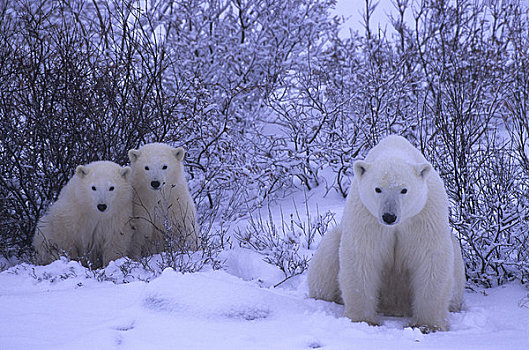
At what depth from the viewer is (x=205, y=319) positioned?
119 inches

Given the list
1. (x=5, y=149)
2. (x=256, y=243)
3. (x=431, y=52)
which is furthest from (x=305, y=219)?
(x=431, y=52)

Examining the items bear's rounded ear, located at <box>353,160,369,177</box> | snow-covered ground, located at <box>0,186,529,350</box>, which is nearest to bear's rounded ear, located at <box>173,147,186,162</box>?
snow-covered ground, located at <box>0,186,529,350</box>

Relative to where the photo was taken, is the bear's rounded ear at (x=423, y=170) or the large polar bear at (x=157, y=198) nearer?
the bear's rounded ear at (x=423, y=170)

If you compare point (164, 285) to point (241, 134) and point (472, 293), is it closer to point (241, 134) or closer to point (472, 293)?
point (472, 293)

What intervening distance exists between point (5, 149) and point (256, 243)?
2727 mm

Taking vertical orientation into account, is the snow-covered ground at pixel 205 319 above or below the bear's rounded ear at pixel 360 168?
below

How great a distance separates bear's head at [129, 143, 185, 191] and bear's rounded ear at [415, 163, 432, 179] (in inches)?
103

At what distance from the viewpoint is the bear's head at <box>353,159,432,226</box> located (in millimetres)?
2873

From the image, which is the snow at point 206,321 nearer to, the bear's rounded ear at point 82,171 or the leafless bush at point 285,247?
the leafless bush at point 285,247

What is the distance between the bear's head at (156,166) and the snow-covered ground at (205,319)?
1299 millimetres

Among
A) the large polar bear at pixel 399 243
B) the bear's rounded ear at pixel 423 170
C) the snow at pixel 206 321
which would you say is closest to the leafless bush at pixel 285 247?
the snow at pixel 206 321

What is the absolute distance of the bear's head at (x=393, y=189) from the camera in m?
2.87

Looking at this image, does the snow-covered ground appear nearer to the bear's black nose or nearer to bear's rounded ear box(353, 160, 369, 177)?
the bear's black nose

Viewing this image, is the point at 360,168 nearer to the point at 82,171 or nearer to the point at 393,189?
the point at 393,189
